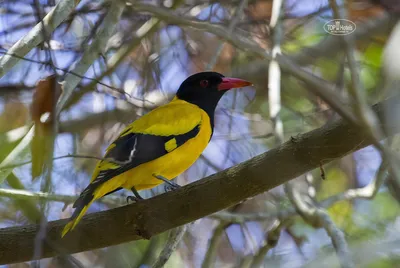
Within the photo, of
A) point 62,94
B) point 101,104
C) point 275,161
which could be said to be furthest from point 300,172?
point 101,104

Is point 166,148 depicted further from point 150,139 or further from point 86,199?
point 86,199

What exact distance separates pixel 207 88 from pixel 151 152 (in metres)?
1.08

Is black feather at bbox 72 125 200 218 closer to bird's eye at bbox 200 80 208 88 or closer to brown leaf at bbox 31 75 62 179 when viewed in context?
brown leaf at bbox 31 75 62 179

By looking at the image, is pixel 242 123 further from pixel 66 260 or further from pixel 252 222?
pixel 66 260

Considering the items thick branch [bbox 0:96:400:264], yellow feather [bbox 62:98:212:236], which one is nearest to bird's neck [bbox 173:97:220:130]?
yellow feather [bbox 62:98:212:236]

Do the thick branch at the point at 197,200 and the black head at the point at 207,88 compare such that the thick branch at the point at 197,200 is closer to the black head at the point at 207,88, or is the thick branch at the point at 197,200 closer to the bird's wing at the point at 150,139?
the bird's wing at the point at 150,139

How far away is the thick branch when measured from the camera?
2.72 meters

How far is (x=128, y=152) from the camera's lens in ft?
11.5

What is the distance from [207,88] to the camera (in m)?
4.55

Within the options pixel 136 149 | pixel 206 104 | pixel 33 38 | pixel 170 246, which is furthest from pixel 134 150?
pixel 206 104

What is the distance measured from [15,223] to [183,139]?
109 cm

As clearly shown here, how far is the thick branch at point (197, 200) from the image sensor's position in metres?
2.72

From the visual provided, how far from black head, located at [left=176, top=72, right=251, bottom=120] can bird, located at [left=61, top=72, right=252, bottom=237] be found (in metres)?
0.13

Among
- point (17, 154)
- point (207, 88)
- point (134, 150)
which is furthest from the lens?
point (207, 88)
